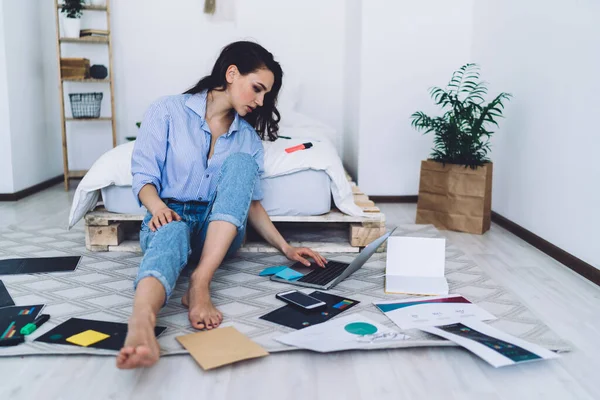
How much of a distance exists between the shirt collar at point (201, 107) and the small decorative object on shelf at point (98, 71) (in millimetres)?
2274

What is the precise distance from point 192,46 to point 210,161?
241 cm

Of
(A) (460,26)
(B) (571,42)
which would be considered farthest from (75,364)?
(A) (460,26)

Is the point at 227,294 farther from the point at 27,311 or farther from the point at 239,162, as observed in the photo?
the point at 27,311

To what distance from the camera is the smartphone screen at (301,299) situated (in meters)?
1.55

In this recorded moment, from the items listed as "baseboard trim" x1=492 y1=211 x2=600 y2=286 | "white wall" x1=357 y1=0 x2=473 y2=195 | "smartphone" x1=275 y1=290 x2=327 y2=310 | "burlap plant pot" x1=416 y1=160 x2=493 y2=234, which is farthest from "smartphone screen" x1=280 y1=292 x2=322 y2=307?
"white wall" x1=357 y1=0 x2=473 y2=195

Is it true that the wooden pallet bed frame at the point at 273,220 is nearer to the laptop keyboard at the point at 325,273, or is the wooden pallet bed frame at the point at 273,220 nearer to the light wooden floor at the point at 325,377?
the laptop keyboard at the point at 325,273

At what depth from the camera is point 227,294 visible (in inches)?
66.1

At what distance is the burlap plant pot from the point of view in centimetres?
258

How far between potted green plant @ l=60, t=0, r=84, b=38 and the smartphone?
2898 mm

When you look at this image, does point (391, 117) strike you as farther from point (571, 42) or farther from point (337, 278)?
point (337, 278)

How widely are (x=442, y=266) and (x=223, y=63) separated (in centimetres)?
101

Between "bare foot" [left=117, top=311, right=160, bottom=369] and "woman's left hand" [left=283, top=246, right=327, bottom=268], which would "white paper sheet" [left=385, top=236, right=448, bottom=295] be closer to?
"woman's left hand" [left=283, top=246, right=327, bottom=268]

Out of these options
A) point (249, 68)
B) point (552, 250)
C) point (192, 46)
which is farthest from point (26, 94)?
point (552, 250)

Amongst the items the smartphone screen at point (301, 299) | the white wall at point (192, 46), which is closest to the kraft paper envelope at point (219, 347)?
the smartphone screen at point (301, 299)
